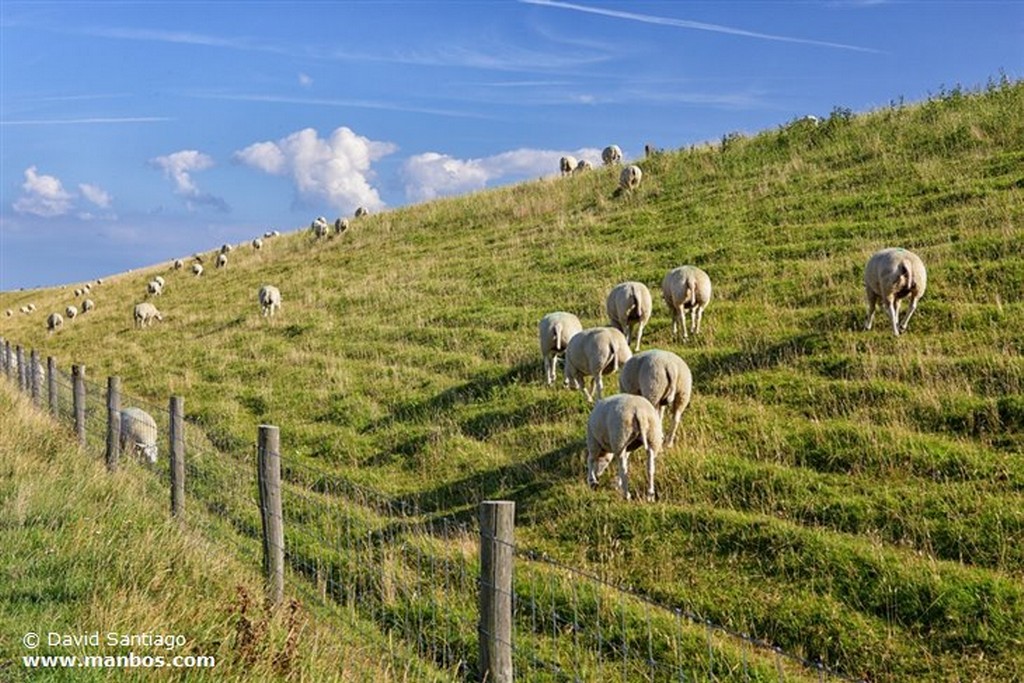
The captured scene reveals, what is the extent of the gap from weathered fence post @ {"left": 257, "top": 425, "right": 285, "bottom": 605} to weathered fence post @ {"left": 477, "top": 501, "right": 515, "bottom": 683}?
9.31 feet

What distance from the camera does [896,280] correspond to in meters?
14.3

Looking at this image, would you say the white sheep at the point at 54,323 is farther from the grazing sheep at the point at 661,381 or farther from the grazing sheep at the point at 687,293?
the grazing sheep at the point at 661,381

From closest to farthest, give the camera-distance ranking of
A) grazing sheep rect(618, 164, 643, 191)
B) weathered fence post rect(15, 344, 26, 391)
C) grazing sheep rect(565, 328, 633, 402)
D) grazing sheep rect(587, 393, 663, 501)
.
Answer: grazing sheep rect(587, 393, 663, 501) < grazing sheep rect(565, 328, 633, 402) < weathered fence post rect(15, 344, 26, 391) < grazing sheep rect(618, 164, 643, 191)

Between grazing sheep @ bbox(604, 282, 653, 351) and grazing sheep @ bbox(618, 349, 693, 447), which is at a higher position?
grazing sheep @ bbox(604, 282, 653, 351)

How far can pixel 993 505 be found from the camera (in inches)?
375

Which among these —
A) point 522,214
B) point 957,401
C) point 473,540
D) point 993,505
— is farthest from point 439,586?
point 522,214

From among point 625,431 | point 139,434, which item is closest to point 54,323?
point 139,434

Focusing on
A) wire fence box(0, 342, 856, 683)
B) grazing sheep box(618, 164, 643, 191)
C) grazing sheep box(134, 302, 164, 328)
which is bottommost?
wire fence box(0, 342, 856, 683)

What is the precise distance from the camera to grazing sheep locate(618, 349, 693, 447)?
40.6 feet

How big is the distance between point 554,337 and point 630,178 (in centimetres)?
1738

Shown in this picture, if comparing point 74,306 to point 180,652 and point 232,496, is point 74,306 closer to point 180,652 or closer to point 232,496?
point 232,496

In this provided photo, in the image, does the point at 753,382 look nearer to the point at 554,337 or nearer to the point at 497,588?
the point at 554,337

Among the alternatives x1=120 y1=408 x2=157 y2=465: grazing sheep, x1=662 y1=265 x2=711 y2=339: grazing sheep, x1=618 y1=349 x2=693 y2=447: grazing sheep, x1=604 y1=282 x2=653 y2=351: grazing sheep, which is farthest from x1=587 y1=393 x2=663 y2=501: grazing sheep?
x1=120 y1=408 x2=157 y2=465: grazing sheep

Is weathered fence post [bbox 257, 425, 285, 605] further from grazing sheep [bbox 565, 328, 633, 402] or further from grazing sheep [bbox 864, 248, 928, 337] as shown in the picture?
grazing sheep [bbox 864, 248, 928, 337]
